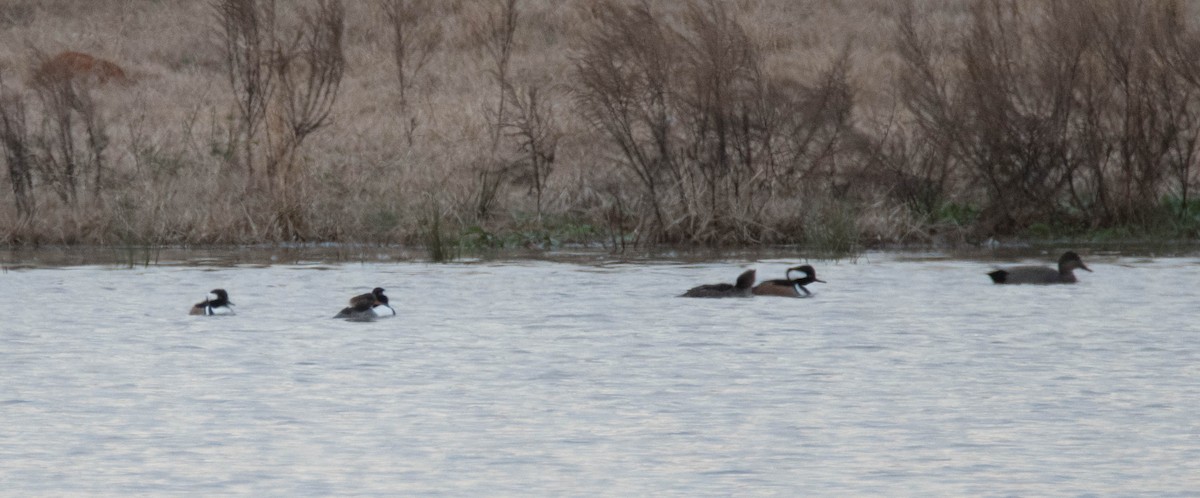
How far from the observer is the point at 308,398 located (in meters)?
9.64

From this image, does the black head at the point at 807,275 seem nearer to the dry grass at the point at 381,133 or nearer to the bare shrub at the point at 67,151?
the dry grass at the point at 381,133

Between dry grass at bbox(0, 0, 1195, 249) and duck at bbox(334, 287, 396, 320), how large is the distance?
614 cm

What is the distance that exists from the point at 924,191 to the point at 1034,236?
1379 millimetres

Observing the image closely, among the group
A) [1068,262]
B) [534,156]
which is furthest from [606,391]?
[534,156]

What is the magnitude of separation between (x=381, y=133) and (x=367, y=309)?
15124mm

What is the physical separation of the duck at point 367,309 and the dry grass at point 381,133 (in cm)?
614

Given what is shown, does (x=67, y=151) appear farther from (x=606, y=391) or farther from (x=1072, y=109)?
(x=606, y=391)

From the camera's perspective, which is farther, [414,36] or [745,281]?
[414,36]

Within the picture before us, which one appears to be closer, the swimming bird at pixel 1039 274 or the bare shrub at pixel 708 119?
the swimming bird at pixel 1039 274

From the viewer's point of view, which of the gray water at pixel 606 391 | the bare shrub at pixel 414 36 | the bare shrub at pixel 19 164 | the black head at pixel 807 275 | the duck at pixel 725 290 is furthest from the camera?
the bare shrub at pixel 414 36

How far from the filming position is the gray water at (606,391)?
295 inches

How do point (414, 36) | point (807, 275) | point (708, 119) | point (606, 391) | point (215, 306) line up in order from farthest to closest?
1. point (414, 36)
2. point (708, 119)
3. point (807, 275)
4. point (215, 306)
5. point (606, 391)

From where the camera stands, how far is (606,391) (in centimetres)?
984

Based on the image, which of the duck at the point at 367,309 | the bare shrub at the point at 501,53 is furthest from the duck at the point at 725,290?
the bare shrub at the point at 501,53
